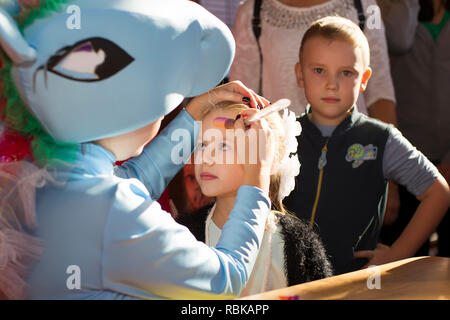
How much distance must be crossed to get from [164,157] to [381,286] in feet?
1.38

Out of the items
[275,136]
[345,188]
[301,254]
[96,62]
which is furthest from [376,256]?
[96,62]

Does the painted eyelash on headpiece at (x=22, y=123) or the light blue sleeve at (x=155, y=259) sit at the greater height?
the painted eyelash on headpiece at (x=22, y=123)

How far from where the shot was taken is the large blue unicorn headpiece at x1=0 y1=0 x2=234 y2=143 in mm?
781

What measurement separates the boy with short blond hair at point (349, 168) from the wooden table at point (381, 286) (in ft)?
1.45

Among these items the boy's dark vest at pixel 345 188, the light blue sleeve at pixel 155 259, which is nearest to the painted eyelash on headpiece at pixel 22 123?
the light blue sleeve at pixel 155 259

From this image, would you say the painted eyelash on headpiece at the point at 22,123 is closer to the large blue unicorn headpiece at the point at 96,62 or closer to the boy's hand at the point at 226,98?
the large blue unicorn headpiece at the point at 96,62

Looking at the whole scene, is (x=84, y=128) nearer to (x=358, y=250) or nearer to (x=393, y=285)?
(x=393, y=285)

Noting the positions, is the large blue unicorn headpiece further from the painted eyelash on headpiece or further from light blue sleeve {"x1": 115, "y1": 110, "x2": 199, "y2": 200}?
light blue sleeve {"x1": 115, "y1": 110, "x2": 199, "y2": 200}

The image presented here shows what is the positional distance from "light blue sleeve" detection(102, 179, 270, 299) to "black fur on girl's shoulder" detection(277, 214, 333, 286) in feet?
1.16

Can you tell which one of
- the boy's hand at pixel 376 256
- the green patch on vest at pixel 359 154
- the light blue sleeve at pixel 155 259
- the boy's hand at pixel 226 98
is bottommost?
the boy's hand at pixel 376 256

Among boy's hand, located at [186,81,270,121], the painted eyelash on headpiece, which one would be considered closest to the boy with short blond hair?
boy's hand, located at [186,81,270,121]

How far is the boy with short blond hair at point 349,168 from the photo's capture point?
4.77 ft

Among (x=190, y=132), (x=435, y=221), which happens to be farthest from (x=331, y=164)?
(x=190, y=132)

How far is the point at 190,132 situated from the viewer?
3.55 feet
